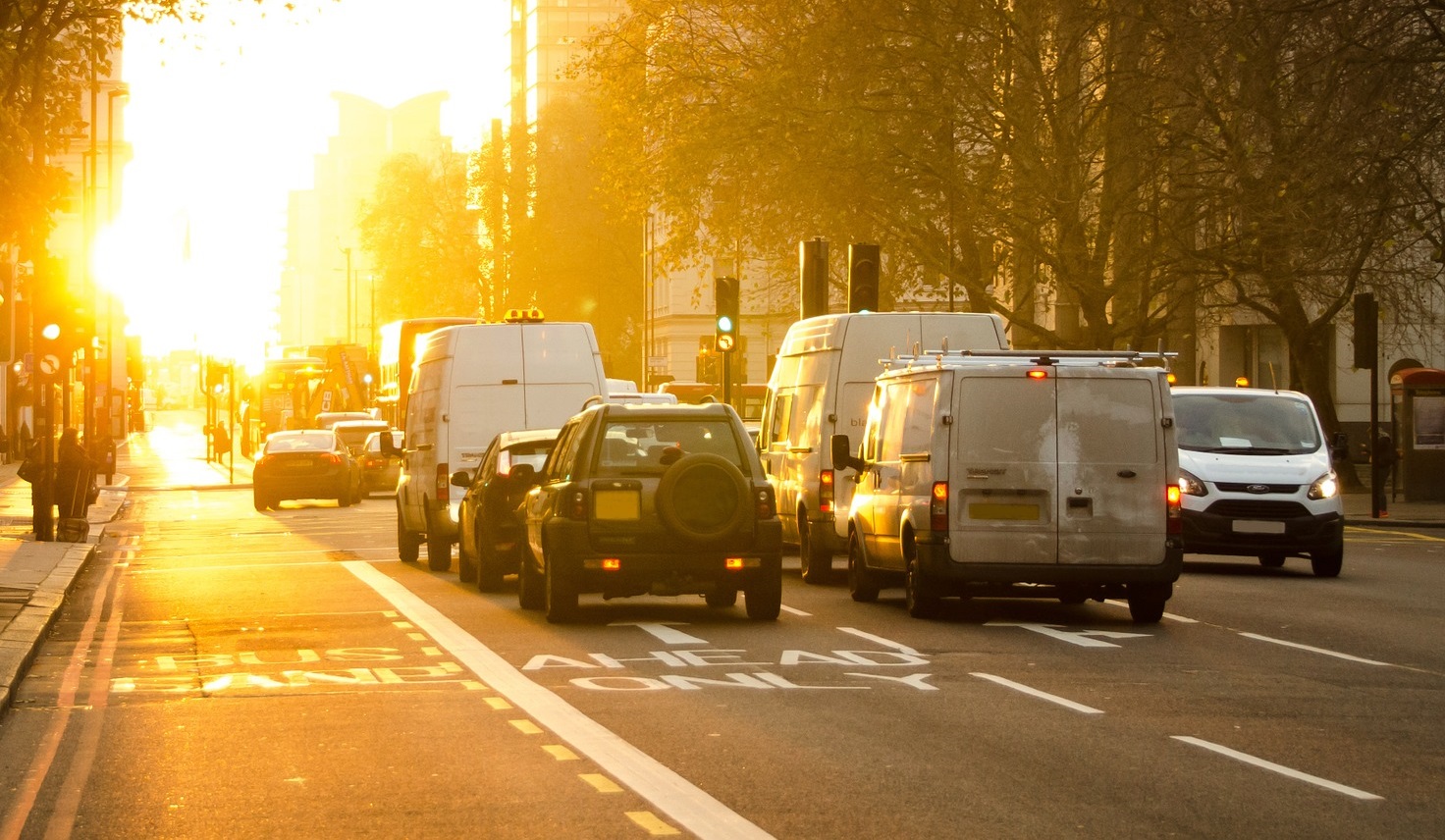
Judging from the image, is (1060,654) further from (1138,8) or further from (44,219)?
→ (1138,8)

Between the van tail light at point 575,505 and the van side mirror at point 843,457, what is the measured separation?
292 cm

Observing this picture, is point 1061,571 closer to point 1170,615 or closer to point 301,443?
point 1170,615

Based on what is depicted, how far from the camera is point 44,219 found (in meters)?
27.7

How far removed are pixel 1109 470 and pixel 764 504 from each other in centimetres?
261

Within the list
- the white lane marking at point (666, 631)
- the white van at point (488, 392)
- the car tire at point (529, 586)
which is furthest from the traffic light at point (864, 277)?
the white lane marking at point (666, 631)

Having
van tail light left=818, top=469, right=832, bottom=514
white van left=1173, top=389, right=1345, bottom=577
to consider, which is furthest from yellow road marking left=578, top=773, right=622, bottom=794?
white van left=1173, top=389, right=1345, bottom=577

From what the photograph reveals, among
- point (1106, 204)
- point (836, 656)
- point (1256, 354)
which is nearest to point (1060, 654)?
point (836, 656)

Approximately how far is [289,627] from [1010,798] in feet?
31.0

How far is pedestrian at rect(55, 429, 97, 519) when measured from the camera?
1193 inches

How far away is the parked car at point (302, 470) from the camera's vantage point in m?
43.2

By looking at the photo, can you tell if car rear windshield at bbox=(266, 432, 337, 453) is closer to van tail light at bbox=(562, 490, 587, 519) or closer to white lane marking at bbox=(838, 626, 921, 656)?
van tail light at bbox=(562, 490, 587, 519)

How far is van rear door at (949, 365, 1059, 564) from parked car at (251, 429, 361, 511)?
2799 centimetres

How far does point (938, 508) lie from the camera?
1659cm

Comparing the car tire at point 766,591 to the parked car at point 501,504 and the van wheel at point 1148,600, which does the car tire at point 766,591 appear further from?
the parked car at point 501,504
